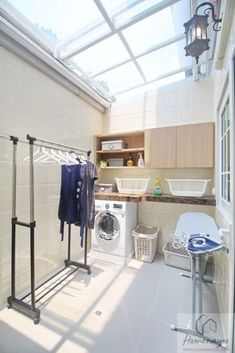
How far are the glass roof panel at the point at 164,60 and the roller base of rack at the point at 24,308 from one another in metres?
3.13

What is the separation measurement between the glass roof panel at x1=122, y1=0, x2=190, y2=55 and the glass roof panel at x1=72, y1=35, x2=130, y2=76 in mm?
143

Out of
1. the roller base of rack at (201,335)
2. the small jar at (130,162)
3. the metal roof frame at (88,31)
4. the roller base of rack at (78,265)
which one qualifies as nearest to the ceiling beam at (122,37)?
the metal roof frame at (88,31)

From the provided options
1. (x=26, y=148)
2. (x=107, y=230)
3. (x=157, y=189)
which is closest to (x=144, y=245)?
(x=107, y=230)

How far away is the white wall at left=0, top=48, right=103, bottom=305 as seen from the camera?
5.96ft

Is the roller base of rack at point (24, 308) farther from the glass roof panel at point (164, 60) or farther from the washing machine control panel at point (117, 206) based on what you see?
the glass roof panel at point (164, 60)

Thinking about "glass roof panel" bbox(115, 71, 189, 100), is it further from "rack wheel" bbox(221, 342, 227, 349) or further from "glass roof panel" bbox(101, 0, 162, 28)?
"rack wheel" bbox(221, 342, 227, 349)

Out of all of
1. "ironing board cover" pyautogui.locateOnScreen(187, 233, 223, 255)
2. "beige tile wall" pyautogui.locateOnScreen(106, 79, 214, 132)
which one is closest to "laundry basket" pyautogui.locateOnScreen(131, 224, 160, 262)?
"ironing board cover" pyautogui.locateOnScreen(187, 233, 223, 255)

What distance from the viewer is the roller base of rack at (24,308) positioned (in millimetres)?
1641

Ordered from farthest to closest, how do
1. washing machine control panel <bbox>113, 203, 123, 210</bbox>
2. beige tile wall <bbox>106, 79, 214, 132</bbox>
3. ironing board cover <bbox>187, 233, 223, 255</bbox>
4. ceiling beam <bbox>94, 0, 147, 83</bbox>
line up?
1. beige tile wall <bbox>106, 79, 214, 132</bbox>
2. washing machine control panel <bbox>113, 203, 123, 210</bbox>
3. ceiling beam <bbox>94, 0, 147, 83</bbox>
4. ironing board cover <bbox>187, 233, 223, 255</bbox>

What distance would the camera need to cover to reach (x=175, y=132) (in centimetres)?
274

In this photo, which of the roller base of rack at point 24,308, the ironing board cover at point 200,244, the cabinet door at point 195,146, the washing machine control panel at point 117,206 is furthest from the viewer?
the washing machine control panel at point 117,206

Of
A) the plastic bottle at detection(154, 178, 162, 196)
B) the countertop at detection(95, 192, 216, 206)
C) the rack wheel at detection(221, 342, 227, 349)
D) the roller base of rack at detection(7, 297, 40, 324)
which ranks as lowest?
the rack wheel at detection(221, 342, 227, 349)

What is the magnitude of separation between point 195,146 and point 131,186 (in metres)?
1.16

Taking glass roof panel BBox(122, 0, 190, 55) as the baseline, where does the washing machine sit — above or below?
below
